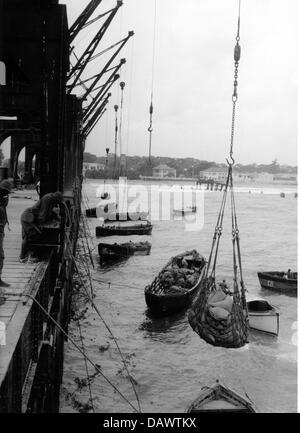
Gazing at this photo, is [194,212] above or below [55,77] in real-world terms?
below

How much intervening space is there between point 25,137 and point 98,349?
75.8ft

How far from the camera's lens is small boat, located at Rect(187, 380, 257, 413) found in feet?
41.4

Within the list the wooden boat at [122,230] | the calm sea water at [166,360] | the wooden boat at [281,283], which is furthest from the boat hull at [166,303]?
the wooden boat at [122,230]

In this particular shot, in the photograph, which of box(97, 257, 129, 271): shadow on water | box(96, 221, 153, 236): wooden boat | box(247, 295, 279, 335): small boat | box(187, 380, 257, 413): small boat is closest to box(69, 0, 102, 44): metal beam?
box(187, 380, 257, 413): small boat

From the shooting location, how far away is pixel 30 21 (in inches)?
403

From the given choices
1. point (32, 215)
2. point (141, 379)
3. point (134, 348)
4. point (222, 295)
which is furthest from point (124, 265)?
point (32, 215)

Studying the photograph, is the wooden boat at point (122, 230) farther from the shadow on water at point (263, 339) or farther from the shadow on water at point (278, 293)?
the shadow on water at point (263, 339)

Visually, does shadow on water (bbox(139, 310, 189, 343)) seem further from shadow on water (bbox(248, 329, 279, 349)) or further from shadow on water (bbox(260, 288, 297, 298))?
shadow on water (bbox(260, 288, 297, 298))

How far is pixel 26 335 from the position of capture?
7.32m

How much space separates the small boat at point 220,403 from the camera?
497 inches

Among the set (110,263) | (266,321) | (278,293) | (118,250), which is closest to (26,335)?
(266,321)

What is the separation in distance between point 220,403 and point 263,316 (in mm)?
9999
